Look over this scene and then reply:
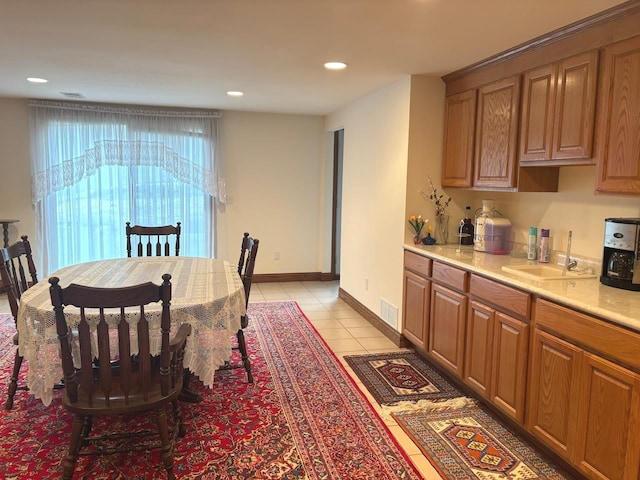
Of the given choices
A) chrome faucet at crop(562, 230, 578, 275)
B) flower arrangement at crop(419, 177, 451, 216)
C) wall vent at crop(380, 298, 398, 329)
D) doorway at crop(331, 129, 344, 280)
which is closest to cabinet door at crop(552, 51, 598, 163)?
chrome faucet at crop(562, 230, 578, 275)

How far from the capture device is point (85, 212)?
18.7 feet

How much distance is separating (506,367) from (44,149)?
5.27 m

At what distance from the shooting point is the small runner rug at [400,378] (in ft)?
10.4

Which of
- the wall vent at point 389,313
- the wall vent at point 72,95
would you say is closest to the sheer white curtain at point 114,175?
the wall vent at point 72,95

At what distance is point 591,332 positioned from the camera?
82.0 inches

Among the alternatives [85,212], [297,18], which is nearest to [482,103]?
[297,18]

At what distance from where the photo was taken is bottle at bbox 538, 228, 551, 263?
125 inches

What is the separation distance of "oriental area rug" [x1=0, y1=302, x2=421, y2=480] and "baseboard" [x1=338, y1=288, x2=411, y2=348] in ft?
2.42

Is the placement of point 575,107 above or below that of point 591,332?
above

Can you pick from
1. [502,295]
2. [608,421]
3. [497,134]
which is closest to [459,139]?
[497,134]

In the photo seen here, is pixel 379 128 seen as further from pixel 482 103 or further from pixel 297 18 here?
pixel 297 18

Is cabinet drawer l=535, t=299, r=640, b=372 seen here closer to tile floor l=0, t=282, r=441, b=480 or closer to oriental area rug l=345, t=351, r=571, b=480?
oriental area rug l=345, t=351, r=571, b=480

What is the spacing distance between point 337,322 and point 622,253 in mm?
2787

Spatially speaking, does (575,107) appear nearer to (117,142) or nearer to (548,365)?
(548,365)
